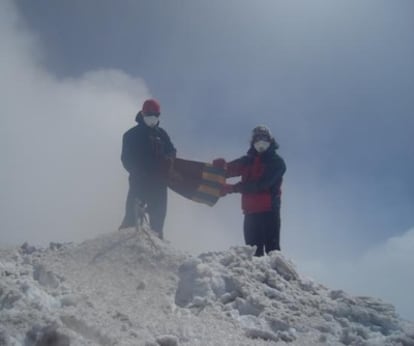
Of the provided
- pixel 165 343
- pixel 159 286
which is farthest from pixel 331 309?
pixel 165 343

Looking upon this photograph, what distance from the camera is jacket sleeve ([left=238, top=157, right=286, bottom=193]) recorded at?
30.9ft

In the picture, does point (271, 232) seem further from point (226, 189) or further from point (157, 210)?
point (157, 210)

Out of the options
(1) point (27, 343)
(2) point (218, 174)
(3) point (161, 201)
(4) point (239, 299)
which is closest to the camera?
(1) point (27, 343)

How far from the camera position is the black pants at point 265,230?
9391 millimetres

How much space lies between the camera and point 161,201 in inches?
358

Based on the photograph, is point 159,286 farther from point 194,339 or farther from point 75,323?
point 75,323

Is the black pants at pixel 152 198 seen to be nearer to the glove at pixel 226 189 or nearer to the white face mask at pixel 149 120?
the white face mask at pixel 149 120

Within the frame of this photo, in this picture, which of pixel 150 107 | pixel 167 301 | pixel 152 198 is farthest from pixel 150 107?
pixel 167 301

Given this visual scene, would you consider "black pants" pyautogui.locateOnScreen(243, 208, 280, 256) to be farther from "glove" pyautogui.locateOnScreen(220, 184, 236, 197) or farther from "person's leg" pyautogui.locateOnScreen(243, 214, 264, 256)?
"glove" pyautogui.locateOnScreen(220, 184, 236, 197)

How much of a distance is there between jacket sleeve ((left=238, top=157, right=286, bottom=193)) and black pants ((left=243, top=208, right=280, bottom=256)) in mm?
451

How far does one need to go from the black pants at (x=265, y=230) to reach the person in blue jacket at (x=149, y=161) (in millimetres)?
1563

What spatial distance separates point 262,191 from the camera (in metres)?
9.48

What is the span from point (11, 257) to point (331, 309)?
3990mm

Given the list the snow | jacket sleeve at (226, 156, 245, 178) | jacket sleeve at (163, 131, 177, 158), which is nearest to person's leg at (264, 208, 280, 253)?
jacket sleeve at (226, 156, 245, 178)
